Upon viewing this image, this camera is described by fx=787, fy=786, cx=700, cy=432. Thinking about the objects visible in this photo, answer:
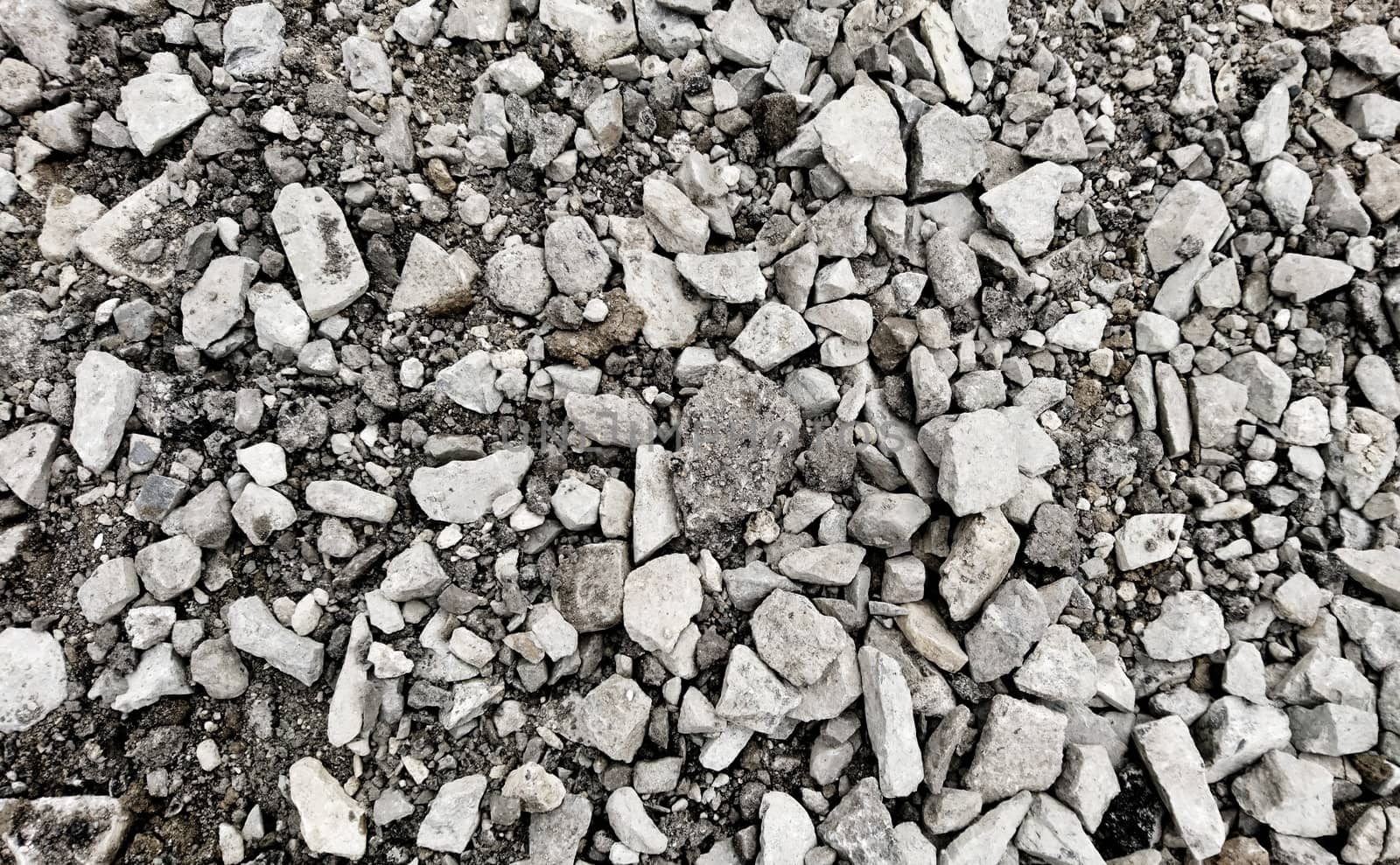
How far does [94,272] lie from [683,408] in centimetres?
165

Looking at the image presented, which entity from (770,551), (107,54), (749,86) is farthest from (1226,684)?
(107,54)

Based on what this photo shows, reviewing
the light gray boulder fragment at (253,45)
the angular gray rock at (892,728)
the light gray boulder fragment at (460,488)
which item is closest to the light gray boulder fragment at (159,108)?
the light gray boulder fragment at (253,45)

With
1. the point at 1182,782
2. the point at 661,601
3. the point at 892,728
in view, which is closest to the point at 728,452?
the point at 661,601

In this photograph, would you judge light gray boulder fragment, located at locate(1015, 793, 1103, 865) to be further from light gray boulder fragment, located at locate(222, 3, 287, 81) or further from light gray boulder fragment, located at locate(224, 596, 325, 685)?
light gray boulder fragment, located at locate(222, 3, 287, 81)

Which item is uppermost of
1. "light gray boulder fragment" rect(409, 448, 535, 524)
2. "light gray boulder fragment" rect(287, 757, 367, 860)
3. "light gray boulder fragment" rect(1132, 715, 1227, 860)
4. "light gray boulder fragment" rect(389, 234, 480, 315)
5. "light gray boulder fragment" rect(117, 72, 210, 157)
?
"light gray boulder fragment" rect(117, 72, 210, 157)

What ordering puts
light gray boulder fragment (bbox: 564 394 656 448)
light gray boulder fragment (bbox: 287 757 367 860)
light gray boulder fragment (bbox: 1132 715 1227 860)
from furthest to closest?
1. light gray boulder fragment (bbox: 564 394 656 448)
2. light gray boulder fragment (bbox: 1132 715 1227 860)
3. light gray boulder fragment (bbox: 287 757 367 860)

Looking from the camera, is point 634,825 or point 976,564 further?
point 976,564

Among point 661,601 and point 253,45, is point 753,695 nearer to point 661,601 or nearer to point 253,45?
point 661,601

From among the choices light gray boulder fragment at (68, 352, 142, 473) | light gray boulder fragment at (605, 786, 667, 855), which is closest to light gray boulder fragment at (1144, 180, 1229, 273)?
light gray boulder fragment at (605, 786, 667, 855)

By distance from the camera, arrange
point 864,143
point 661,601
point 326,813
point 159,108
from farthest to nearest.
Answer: point 864,143 < point 159,108 < point 661,601 < point 326,813

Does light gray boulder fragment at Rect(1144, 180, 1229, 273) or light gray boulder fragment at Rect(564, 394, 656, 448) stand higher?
light gray boulder fragment at Rect(1144, 180, 1229, 273)

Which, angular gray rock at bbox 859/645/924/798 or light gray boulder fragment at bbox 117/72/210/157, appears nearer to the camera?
angular gray rock at bbox 859/645/924/798

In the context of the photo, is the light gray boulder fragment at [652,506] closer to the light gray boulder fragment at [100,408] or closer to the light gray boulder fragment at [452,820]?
the light gray boulder fragment at [452,820]

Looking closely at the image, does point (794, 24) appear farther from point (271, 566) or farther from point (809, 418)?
point (271, 566)
